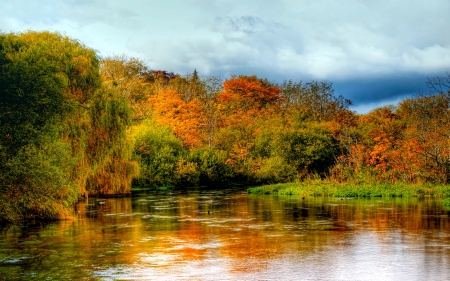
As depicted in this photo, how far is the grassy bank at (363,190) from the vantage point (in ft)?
130

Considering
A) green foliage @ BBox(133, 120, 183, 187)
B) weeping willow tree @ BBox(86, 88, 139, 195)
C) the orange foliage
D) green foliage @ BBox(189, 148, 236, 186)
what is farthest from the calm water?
the orange foliage

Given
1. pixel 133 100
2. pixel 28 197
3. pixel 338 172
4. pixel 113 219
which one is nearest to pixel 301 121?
pixel 338 172

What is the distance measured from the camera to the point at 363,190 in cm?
4203

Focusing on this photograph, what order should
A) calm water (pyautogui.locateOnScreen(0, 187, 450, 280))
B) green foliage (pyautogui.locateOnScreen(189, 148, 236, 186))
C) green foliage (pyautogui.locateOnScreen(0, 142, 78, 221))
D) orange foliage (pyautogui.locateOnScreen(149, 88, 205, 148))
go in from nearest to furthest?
calm water (pyautogui.locateOnScreen(0, 187, 450, 280)) < green foliage (pyautogui.locateOnScreen(0, 142, 78, 221)) < green foliage (pyautogui.locateOnScreen(189, 148, 236, 186)) < orange foliage (pyautogui.locateOnScreen(149, 88, 205, 148))

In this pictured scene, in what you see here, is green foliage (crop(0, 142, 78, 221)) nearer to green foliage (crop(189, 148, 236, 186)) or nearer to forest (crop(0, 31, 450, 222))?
forest (crop(0, 31, 450, 222))

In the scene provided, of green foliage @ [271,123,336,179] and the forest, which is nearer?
the forest

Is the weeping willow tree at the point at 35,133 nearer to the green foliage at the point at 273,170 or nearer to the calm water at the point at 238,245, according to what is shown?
the calm water at the point at 238,245

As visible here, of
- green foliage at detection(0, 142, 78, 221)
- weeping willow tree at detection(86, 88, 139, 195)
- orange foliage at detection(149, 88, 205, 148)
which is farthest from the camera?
orange foliage at detection(149, 88, 205, 148)

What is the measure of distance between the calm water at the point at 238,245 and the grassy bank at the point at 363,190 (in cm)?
710

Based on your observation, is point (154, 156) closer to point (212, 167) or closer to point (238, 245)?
point (212, 167)

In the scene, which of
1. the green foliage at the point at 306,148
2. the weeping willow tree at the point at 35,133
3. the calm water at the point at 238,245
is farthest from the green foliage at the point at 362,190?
the weeping willow tree at the point at 35,133

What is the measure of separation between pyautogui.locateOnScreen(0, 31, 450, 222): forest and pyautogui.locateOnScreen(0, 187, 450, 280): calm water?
3.14 m

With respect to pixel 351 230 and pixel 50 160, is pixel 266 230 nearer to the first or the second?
pixel 351 230

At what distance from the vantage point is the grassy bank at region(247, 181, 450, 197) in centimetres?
3959
